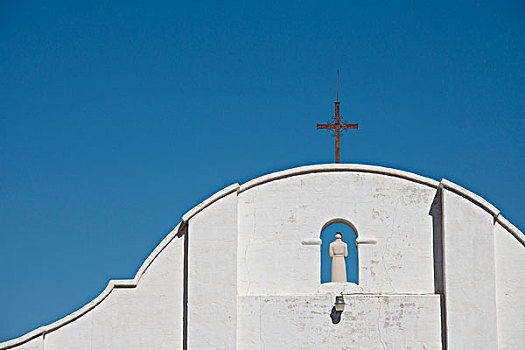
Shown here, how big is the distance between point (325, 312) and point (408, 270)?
1802 millimetres

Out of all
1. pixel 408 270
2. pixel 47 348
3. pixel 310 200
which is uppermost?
pixel 310 200

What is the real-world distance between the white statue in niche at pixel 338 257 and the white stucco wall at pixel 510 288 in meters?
2.91

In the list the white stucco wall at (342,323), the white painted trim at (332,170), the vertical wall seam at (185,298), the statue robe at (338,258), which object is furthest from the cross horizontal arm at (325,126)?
the white stucco wall at (342,323)

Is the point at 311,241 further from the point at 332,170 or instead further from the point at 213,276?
the point at 213,276

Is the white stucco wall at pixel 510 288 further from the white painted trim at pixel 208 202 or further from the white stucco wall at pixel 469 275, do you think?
the white painted trim at pixel 208 202

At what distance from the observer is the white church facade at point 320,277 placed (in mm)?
19875

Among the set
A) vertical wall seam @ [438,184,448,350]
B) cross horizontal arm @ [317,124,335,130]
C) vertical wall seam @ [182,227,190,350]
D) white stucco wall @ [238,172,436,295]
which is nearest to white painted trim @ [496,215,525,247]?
vertical wall seam @ [438,184,448,350]

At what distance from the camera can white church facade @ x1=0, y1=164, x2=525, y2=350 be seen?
19.9 metres

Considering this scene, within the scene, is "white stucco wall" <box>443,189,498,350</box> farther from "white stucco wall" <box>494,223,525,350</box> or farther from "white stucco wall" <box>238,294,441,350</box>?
"white stucco wall" <box>238,294,441,350</box>

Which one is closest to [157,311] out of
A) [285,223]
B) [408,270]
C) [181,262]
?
[181,262]

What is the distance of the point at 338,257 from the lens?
67.5 feet

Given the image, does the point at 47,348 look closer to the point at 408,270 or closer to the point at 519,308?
the point at 408,270

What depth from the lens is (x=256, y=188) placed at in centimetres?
2067

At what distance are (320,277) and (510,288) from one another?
142 inches
